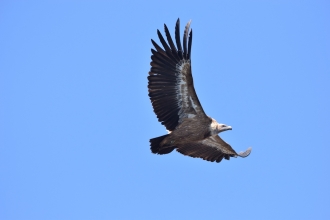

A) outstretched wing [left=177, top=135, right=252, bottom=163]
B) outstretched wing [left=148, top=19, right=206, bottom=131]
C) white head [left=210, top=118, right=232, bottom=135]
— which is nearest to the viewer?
outstretched wing [left=148, top=19, right=206, bottom=131]

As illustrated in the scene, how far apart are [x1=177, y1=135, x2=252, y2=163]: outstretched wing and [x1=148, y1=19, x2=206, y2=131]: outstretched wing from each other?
1.63 meters

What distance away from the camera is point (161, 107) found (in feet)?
57.6

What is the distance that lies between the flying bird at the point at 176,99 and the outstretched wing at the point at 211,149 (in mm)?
896

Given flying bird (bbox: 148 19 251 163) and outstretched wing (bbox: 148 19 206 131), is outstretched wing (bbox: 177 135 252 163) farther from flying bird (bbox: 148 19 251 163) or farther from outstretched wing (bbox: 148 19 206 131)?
outstretched wing (bbox: 148 19 206 131)

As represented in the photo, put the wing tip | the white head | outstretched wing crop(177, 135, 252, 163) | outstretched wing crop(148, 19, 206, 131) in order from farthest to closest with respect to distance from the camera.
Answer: outstretched wing crop(177, 135, 252, 163) < the wing tip < the white head < outstretched wing crop(148, 19, 206, 131)

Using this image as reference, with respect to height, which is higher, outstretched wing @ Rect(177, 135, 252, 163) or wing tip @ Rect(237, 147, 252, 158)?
outstretched wing @ Rect(177, 135, 252, 163)

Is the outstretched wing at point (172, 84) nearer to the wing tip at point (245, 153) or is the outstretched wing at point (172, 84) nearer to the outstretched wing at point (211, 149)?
the outstretched wing at point (211, 149)

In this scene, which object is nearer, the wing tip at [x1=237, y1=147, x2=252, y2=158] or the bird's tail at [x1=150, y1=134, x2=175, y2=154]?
the bird's tail at [x1=150, y1=134, x2=175, y2=154]

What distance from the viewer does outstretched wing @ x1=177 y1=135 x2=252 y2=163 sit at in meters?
19.0

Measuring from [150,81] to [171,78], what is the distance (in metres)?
0.60

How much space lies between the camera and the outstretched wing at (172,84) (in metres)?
17.0

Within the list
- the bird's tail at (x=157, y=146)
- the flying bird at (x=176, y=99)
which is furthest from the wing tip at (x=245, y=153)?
the bird's tail at (x=157, y=146)

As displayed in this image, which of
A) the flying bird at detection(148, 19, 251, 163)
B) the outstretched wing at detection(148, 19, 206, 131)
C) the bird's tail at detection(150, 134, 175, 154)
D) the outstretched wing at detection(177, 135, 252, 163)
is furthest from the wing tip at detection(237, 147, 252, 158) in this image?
the bird's tail at detection(150, 134, 175, 154)

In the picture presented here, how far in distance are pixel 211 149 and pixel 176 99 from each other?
2.65 metres
